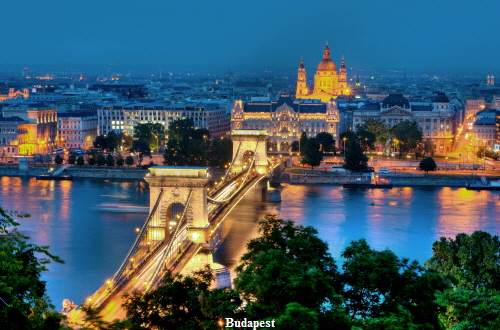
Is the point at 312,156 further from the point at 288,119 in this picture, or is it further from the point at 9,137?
the point at 9,137

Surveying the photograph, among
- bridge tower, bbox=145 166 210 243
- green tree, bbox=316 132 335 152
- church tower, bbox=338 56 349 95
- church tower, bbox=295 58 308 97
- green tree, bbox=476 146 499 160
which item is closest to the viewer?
bridge tower, bbox=145 166 210 243

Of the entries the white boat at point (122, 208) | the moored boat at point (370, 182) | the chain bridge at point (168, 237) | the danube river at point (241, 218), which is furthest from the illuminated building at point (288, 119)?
the chain bridge at point (168, 237)

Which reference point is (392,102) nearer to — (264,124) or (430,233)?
(264,124)

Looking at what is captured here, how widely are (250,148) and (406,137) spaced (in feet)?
30.8

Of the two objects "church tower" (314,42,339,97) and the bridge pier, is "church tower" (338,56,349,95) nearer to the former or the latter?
"church tower" (314,42,339,97)

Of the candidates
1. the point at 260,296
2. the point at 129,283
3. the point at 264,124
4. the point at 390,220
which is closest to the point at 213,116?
the point at 264,124

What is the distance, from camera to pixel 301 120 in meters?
35.7

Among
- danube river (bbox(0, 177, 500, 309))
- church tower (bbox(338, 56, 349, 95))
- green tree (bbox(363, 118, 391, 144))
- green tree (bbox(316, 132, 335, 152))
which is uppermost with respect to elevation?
church tower (bbox(338, 56, 349, 95))

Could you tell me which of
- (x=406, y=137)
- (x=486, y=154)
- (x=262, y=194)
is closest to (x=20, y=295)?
(x=262, y=194)

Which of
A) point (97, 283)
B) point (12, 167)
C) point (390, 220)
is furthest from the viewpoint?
point (12, 167)

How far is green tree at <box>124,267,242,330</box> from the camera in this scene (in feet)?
21.4

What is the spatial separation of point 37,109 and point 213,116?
7.52 meters

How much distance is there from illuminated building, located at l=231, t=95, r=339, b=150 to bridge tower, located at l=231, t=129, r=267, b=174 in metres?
10.5

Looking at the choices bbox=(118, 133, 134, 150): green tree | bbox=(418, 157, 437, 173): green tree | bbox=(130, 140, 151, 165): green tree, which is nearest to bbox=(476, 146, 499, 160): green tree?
bbox=(418, 157, 437, 173): green tree
